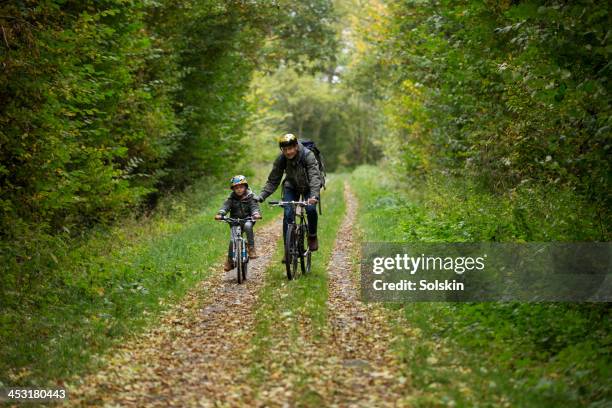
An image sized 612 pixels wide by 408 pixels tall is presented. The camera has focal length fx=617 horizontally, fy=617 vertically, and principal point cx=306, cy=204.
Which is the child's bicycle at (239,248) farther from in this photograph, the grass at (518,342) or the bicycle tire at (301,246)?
the grass at (518,342)

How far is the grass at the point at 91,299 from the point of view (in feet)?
24.8

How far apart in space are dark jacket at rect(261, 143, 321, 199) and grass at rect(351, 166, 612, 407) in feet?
9.13

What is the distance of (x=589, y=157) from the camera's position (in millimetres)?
7750

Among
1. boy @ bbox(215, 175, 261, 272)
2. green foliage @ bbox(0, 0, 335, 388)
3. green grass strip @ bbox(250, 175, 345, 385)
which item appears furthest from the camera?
boy @ bbox(215, 175, 261, 272)

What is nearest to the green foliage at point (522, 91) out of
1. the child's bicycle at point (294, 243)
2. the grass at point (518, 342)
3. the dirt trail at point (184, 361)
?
the grass at point (518, 342)

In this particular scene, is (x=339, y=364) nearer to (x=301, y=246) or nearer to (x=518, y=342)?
(x=518, y=342)

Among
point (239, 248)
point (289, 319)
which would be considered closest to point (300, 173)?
point (239, 248)

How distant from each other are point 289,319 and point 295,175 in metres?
3.60

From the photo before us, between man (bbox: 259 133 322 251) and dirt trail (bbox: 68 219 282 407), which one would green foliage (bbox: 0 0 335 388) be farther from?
man (bbox: 259 133 322 251)

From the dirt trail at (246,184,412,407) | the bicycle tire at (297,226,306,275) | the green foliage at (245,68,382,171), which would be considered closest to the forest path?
the dirt trail at (246,184,412,407)

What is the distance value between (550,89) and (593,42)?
96 cm

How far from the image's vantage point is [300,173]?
38.8 ft

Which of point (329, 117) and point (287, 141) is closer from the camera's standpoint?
point (287, 141)

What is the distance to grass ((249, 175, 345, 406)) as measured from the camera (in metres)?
6.93
